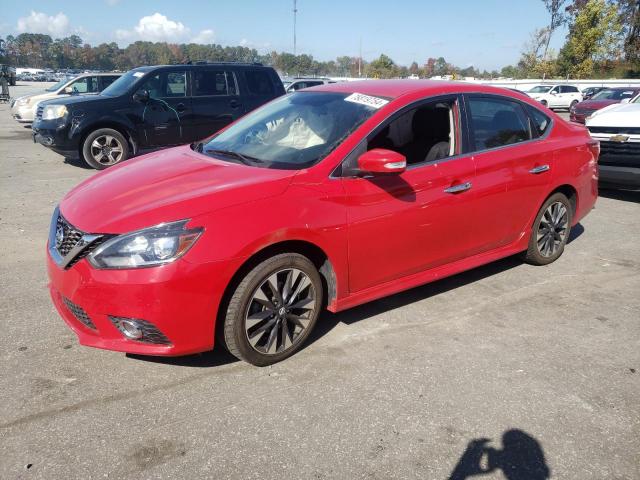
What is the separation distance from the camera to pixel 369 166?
3.12 meters

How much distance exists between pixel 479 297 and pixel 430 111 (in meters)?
1.58

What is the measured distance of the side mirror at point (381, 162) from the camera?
309cm

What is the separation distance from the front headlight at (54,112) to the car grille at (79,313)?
7101 mm

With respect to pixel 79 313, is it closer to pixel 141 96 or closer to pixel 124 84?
pixel 141 96

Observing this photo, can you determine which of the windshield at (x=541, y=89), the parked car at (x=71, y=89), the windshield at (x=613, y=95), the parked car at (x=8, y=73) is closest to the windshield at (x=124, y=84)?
the parked car at (x=71, y=89)

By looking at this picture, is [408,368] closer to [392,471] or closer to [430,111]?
[392,471]

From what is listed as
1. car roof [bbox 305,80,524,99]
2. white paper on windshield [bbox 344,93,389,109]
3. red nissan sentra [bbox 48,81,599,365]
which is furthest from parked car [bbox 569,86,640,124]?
white paper on windshield [bbox 344,93,389,109]

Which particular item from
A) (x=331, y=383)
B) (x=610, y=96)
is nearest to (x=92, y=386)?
(x=331, y=383)

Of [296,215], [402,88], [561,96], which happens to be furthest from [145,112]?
[561,96]

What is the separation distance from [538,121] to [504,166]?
844mm

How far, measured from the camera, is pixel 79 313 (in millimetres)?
2865

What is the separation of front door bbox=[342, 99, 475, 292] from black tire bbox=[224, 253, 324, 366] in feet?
1.13

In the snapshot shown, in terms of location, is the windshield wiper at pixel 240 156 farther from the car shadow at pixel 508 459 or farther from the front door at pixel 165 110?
the front door at pixel 165 110

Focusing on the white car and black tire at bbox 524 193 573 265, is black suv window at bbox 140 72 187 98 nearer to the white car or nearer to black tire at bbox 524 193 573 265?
black tire at bbox 524 193 573 265
